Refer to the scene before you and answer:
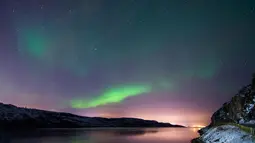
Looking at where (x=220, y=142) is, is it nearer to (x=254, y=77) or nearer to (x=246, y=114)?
(x=246, y=114)

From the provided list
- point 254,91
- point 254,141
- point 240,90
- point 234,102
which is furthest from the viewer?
point 240,90

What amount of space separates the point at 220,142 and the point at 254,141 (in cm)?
1126

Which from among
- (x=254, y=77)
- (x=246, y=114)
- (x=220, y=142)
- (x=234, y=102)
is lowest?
(x=220, y=142)

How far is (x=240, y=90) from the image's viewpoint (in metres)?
132

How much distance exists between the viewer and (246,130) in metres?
38.3

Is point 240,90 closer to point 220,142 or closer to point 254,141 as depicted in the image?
point 220,142

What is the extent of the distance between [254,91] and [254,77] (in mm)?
9772

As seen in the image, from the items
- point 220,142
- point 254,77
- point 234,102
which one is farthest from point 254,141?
point 234,102

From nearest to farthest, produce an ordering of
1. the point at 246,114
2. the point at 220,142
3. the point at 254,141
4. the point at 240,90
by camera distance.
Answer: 1. the point at 254,141
2. the point at 220,142
3. the point at 246,114
4. the point at 240,90

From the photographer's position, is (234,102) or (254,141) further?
(234,102)

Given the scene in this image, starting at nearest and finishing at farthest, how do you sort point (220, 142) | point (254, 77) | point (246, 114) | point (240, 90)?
point (220, 142) → point (246, 114) → point (254, 77) → point (240, 90)

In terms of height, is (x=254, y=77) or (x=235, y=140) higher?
(x=254, y=77)

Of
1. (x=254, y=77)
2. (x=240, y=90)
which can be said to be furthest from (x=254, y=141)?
(x=240, y=90)

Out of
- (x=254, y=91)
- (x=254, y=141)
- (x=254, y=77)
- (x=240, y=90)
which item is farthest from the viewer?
(x=240, y=90)
